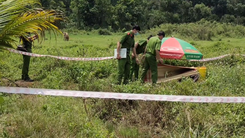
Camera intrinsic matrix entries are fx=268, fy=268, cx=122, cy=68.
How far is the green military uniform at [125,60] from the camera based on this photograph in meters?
6.12

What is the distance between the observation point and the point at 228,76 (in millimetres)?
6016

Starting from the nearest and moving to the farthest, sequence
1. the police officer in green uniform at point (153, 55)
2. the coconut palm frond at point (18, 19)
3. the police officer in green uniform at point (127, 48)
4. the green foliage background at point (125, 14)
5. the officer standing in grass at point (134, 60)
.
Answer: the coconut palm frond at point (18, 19)
the police officer in green uniform at point (127, 48)
the police officer in green uniform at point (153, 55)
the officer standing in grass at point (134, 60)
the green foliage background at point (125, 14)

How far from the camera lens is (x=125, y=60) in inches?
243

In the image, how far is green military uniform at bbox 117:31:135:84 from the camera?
20.1 ft

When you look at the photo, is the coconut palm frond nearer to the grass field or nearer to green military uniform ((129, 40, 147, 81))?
the grass field

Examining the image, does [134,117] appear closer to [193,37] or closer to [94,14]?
[193,37]

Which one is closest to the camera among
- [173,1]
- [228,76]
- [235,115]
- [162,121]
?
[235,115]

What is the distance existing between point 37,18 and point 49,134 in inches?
54.1

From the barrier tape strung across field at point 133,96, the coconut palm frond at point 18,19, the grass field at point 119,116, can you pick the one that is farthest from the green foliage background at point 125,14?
the coconut palm frond at point 18,19

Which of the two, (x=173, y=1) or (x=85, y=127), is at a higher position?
(x=173, y=1)

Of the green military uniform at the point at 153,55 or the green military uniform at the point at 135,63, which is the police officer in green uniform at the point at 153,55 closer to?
the green military uniform at the point at 153,55

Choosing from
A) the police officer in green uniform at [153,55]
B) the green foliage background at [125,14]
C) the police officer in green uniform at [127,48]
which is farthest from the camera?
the green foliage background at [125,14]

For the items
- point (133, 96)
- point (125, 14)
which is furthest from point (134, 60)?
point (125, 14)

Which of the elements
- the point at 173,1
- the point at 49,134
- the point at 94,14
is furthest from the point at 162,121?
the point at 173,1
